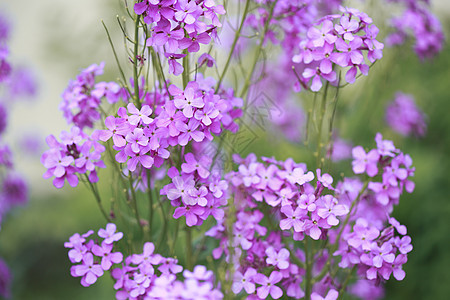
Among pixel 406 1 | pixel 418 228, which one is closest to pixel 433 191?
pixel 418 228

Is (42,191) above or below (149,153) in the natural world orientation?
below

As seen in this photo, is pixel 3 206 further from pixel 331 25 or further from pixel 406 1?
pixel 406 1

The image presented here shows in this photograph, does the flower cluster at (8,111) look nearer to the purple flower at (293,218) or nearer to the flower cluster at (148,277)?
the flower cluster at (148,277)

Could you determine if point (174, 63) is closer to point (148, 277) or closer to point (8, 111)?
point (148, 277)

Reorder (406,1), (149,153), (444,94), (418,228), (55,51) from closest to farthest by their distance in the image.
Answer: (149,153), (406,1), (418,228), (444,94), (55,51)

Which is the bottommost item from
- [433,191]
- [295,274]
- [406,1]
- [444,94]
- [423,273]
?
[423,273]

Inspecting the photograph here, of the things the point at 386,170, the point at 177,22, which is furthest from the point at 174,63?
the point at 386,170

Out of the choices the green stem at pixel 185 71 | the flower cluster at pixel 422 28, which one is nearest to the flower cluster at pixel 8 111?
the green stem at pixel 185 71

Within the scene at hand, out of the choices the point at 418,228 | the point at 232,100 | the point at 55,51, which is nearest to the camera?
the point at 232,100

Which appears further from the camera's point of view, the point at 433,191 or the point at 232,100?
the point at 433,191
